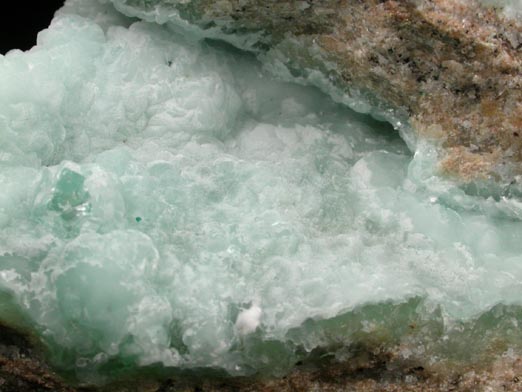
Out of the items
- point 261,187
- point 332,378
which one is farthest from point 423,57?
point 332,378

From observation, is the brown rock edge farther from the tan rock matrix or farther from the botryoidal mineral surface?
the tan rock matrix

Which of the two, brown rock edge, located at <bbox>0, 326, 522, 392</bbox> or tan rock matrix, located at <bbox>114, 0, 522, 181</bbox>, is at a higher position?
tan rock matrix, located at <bbox>114, 0, 522, 181</bbox>

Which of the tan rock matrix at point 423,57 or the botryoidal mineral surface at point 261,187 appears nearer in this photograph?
the botryoidal mineral surface at point 261,187

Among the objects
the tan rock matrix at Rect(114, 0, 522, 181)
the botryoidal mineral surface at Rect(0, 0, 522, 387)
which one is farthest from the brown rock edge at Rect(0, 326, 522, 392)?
the tan rock matrix at Rect(114, 0, 522, 181)

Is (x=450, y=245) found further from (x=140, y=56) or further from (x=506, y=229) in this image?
(x=140, y=56)

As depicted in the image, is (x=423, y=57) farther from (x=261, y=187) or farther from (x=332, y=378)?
(x=332, y=378)

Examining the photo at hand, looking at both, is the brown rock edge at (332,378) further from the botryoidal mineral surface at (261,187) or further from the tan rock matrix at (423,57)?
the tan rock matrix at (423,57)

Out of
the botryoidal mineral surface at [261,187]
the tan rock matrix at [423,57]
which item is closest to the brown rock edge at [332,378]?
the botryoidal mineral surface at [261,187]

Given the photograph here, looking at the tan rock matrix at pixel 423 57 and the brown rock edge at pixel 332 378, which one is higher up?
the tan rock matrix at pixel 423 57
